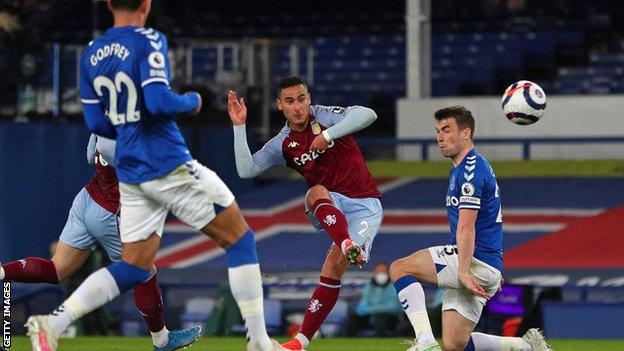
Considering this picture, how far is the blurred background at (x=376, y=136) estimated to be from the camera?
1645 centimetres

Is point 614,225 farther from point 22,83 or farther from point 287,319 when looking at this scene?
point 22,83

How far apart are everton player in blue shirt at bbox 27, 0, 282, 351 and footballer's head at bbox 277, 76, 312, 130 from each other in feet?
5.63

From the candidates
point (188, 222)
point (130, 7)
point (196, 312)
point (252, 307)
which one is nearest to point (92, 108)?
point (130, 7)

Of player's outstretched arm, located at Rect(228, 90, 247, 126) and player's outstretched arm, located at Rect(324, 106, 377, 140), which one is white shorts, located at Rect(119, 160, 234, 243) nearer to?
player's outstretched arm, located at Rect(228, 90, 247, 126)

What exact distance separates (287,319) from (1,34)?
18.8 ft

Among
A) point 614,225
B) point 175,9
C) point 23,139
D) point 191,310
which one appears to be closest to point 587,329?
point 191,310

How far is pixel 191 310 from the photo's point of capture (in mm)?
16438

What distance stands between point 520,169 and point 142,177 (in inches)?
579

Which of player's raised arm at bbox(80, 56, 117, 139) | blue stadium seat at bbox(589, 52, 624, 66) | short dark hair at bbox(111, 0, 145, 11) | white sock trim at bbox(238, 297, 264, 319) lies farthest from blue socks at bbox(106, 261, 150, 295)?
blue stadium seat at bbox(589, 52, 624, 66)

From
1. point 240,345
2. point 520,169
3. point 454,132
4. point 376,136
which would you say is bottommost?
point 240,345

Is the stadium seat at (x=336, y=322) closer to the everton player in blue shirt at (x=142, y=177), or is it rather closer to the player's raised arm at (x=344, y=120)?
the player's raised arm at (x=344, y=120)

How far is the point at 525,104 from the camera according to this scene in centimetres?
966

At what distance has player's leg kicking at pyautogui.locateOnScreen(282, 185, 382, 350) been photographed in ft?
31.1

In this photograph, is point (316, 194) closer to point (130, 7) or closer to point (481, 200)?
point (481, 200)
